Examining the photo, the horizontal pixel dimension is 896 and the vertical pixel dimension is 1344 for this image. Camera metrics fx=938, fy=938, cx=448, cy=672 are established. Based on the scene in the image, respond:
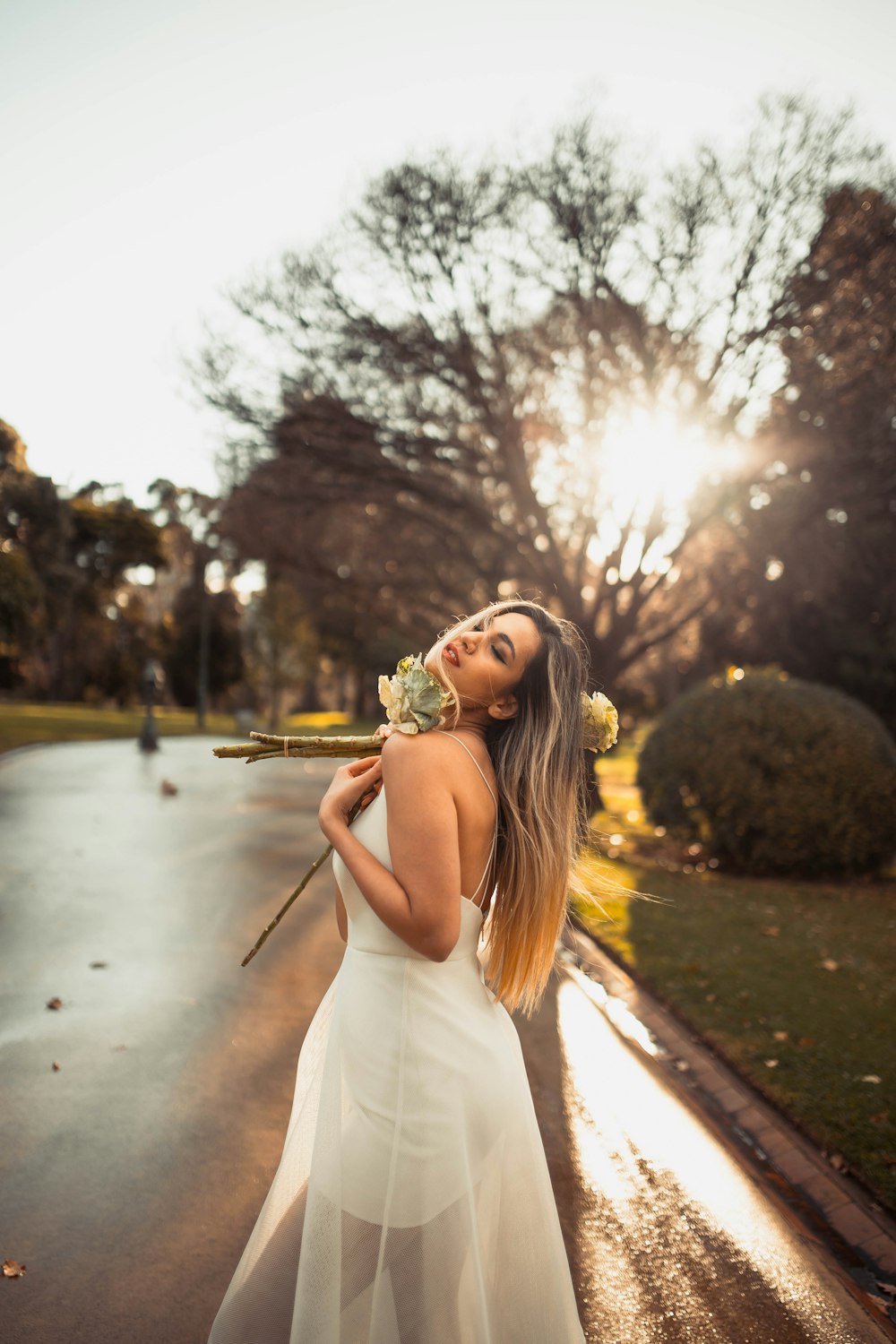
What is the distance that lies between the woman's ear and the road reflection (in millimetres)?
2182

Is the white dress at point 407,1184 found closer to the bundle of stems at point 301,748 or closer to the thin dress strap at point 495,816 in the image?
the thin dress strap at point 495,816

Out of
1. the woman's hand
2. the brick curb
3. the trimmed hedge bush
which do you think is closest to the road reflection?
the brick curb

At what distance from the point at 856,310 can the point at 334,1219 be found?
49.5 ft

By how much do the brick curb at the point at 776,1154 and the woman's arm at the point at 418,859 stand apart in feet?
8.32

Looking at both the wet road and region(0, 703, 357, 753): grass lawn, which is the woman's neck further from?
region(0, 703, 357, 753): grass lawn

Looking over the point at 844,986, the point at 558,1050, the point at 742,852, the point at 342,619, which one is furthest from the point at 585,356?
the point at 342,619

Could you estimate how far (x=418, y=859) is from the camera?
7.27 ft

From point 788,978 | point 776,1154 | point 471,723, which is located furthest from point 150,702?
point 471,723

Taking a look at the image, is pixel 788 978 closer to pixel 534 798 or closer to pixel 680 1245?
pixel 680 1245

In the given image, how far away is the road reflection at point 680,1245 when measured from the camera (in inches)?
128

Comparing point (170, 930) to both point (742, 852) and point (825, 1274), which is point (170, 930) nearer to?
point (825, 1274)

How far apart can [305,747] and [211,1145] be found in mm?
2391

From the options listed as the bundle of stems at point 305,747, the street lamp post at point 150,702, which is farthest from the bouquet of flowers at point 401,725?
the street lamp post at point 150,702

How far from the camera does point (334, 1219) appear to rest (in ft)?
7.54
